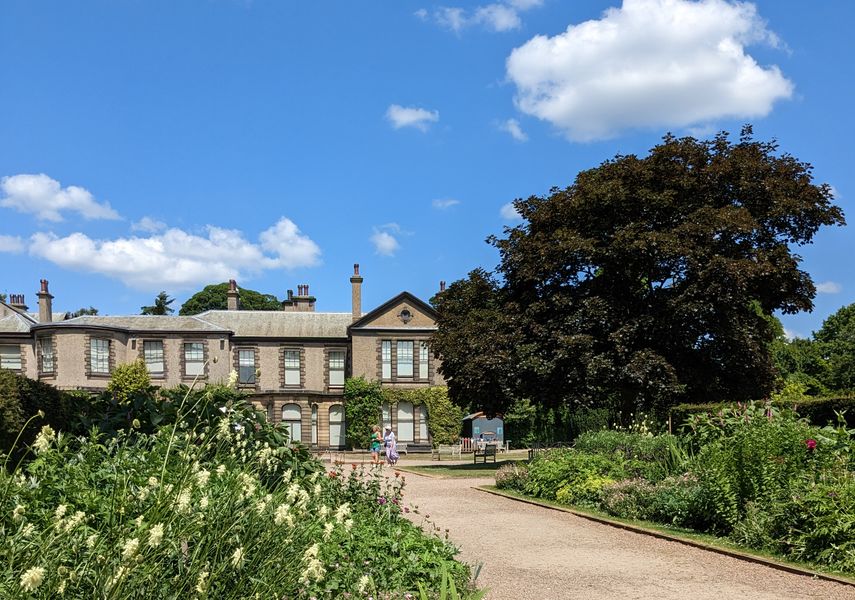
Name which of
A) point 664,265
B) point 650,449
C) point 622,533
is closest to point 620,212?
point 664,265

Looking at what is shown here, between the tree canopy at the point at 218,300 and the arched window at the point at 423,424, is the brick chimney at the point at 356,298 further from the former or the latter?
the tree canopy at the point at 218,300

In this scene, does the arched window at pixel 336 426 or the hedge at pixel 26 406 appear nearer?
the hedge at pixel 26 406

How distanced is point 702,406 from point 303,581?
15.2 m

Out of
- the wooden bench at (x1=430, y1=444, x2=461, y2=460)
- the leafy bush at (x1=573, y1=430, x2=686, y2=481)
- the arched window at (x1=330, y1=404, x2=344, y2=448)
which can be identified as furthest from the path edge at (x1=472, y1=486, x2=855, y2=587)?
the arched window at (x1=330, y1=404, x2=344, y2=448)

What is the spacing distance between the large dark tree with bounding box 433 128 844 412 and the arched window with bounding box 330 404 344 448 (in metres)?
18.8

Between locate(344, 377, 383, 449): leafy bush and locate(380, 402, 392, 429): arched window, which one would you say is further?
locate(380, 402, 392, 429): arched window

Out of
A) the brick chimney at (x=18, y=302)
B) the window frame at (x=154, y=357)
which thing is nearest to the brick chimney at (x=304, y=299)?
the window frame at (x=154, y=357)

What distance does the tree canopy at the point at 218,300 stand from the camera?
71731 millimetres

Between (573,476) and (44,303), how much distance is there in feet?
130

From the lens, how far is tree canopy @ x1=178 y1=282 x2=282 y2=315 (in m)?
71.7

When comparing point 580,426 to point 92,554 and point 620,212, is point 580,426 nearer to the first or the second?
point 620,212

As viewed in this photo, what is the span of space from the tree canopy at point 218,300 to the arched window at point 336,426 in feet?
98.9

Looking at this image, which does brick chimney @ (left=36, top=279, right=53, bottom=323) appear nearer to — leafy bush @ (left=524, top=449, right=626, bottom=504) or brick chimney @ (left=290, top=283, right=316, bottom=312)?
brick chimney @ (left=290, top=283, right=316, bottom=312)

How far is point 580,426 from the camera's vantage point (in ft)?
106
